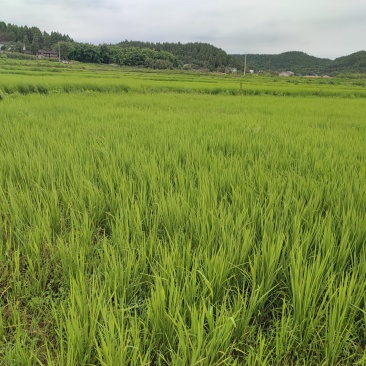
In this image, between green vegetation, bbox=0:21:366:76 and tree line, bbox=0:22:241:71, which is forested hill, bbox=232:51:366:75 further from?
tree line, bbox=0:22:241:71

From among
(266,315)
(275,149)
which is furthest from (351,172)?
(266,315)

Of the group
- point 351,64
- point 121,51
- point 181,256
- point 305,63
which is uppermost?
point 305,63

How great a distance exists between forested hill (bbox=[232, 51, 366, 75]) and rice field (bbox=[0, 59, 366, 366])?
9029cm

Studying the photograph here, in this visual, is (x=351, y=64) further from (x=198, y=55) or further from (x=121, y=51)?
(x=121, y=51)

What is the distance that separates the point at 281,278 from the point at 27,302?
118cm

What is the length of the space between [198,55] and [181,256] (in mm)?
105732

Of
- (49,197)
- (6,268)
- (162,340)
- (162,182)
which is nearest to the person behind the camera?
(162,340)

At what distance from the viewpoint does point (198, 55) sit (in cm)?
9738

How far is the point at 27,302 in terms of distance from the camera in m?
1.30

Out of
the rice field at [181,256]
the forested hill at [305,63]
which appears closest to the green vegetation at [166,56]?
the forested hill at [305,63]

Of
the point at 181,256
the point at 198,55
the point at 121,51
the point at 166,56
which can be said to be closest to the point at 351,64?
the point at 198,55

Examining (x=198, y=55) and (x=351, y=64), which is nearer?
(x=351, y=64)

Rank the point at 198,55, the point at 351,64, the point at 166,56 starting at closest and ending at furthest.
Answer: the point at 166,56 < the point at 351,64 < the point at 198,55

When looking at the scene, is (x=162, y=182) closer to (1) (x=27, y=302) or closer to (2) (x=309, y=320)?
(1) (x=27, y=302)
